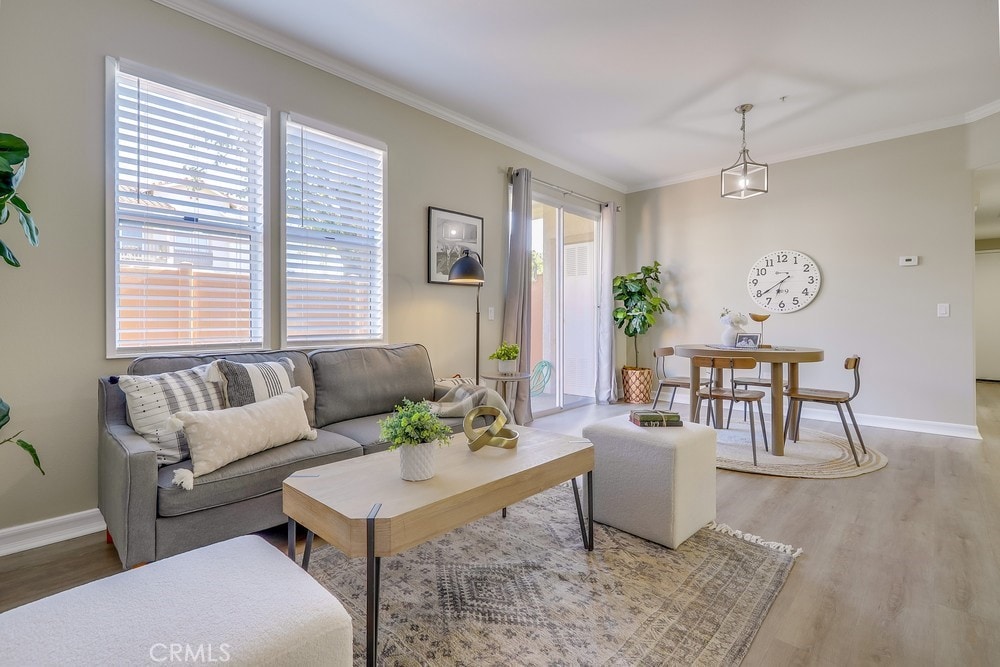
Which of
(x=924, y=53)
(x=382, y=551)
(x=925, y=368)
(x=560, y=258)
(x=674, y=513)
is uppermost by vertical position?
(x=924, y=53)

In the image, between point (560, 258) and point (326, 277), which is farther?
point (560, 258)

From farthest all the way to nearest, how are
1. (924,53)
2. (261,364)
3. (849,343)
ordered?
1. (849,343)
2. (924,53)
3. (261,364)

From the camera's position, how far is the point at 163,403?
6.81ft

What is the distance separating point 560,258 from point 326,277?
3.00 m

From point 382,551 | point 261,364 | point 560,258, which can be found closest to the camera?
point 382,551

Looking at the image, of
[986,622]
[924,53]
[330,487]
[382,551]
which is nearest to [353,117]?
[330,487]

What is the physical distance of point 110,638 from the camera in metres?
0.86

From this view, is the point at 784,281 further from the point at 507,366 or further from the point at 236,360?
the point at 236,360

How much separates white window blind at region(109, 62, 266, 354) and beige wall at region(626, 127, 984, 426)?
4897 mm

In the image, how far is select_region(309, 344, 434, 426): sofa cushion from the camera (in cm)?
277

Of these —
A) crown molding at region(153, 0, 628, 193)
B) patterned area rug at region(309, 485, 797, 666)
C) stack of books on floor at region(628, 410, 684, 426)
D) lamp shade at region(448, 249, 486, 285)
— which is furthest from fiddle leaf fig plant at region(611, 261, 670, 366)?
patterned area rug at region(309, 485, 797, 666)

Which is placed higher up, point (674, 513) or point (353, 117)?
point (353, 117)

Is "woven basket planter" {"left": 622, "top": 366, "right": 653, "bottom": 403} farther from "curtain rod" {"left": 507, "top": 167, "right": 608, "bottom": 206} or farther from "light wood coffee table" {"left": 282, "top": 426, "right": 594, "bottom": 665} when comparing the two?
"light wood coffee table" {"left": 282, "top": 426, "right": 594, "bottom": 665}

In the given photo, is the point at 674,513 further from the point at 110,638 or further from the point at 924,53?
the point at 924,53
